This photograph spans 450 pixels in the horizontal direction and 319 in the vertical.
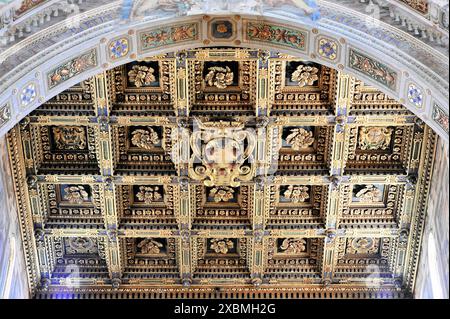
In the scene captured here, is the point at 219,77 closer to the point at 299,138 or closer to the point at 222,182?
the point at 299,138

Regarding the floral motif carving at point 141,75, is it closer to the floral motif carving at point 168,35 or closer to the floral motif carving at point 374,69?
the floral motif carving at point 168,35

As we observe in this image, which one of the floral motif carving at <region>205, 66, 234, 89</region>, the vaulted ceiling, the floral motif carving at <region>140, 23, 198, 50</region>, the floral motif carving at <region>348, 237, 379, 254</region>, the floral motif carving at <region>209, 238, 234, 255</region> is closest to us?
the floral motif carving at <region>140, 23, 198, 50</region>

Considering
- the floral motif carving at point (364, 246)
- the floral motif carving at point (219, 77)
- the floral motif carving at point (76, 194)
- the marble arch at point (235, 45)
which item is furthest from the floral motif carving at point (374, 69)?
the floral motif carving at point (76, 194)

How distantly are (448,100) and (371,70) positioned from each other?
7.30 feet

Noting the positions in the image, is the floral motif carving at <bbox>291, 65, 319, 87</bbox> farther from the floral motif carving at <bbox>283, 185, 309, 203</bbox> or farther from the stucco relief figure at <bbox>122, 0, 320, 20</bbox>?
the stucco relief figure at <bbox>122, 0, 320, 20</bbox>

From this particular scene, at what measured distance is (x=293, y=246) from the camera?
26406 millimetres

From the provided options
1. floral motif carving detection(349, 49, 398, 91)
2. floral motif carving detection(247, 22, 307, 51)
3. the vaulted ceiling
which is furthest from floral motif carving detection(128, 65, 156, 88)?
floral motif carving detection(349, 49, 398, 91)

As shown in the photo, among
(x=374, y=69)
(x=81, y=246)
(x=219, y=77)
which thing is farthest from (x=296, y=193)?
(x=374, y=69)

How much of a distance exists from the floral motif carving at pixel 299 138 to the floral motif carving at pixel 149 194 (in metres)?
3.61

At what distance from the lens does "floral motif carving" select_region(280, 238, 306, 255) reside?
26312 millimetres

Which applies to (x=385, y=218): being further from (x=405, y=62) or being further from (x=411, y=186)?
(x=405, y=62)

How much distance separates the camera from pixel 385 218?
2555cm

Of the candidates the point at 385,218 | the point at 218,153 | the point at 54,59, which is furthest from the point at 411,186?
the point at 54,59

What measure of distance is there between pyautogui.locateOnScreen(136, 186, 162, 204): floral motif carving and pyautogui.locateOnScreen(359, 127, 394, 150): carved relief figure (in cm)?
517
